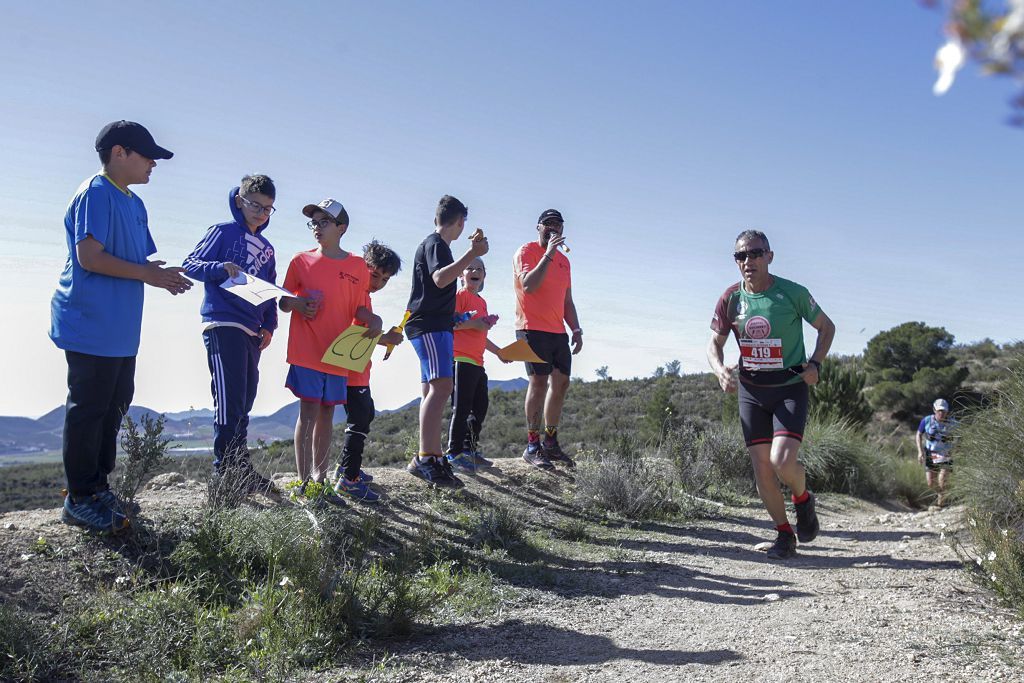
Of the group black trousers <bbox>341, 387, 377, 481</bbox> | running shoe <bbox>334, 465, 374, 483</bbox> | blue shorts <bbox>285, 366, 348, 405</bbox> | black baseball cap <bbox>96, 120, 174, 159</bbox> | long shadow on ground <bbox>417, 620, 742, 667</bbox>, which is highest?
black baseball cap <bbox>96, 120, 174, 159</bbox>

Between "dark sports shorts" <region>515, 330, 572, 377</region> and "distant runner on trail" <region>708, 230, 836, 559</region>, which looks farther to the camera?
"dark sports shorts" <region>515, 330, 572, 377</region>

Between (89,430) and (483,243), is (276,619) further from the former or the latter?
(483,243)

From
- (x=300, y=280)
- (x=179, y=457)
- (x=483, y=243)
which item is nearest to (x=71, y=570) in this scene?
(x=179, y=457)

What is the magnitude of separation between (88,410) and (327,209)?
2205 millimetres

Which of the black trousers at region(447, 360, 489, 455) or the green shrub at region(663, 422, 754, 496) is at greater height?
the black trousers at region(447, 360, 489, 455)

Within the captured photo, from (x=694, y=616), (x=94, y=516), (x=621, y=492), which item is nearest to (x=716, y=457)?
(x=621, y=492)

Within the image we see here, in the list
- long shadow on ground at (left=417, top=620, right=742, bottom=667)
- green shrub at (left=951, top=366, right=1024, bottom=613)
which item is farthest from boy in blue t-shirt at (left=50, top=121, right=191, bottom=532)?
green shrub at (left=951, top=366, right=1024, bottom=613)

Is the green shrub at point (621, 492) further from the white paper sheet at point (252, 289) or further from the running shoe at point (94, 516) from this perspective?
the running shoe at point (94, 516)

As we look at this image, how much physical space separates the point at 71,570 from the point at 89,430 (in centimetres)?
69

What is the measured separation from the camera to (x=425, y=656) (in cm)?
392

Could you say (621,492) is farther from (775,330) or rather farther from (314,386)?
(314,386)

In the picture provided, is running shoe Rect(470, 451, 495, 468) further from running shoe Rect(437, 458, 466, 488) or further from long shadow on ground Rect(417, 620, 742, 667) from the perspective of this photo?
long shadow on ground Rect(417, 620, 742, 667)

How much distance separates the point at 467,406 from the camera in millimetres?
7445

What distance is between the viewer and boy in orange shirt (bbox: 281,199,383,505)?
5.91 m
